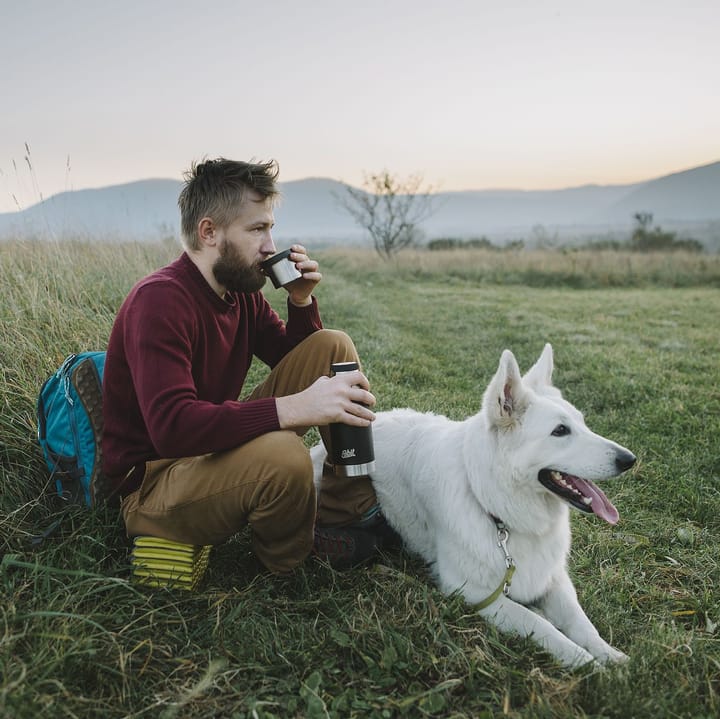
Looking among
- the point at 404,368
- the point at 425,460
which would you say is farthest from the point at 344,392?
the point at 404,368

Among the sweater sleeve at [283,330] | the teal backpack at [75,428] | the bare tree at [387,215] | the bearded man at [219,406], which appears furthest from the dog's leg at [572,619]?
the bare tree at [387,215]

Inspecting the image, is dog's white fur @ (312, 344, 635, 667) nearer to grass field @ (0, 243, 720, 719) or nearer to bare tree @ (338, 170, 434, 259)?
grass field @ (0, 243, 720, 719)

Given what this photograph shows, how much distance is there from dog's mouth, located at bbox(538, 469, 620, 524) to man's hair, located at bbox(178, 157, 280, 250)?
1.83 m

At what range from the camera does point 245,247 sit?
2660 mm

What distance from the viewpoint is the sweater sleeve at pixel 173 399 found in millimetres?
2191

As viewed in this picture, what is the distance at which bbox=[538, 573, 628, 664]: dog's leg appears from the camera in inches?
88.0

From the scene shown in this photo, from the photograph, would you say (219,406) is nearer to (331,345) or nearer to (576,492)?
(331,345)

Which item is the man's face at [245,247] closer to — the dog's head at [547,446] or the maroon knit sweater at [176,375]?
the maroon knit sweater at [176,375]

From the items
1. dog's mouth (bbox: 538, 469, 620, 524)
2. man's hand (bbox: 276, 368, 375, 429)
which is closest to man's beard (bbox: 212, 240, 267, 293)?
man's hand (bbox: 276, 368, 375, 429)

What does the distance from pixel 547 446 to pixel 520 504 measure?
11.9 inches

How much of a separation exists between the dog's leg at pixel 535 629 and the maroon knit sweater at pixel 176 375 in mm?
1243

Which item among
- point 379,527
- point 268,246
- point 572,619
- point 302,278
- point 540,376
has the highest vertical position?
point 268,246

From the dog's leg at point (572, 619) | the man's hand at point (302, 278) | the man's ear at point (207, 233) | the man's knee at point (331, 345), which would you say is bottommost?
the dog's leg at point (572, 619)

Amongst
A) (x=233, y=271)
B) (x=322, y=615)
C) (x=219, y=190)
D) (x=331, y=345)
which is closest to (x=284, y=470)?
(x=322, y=615)
